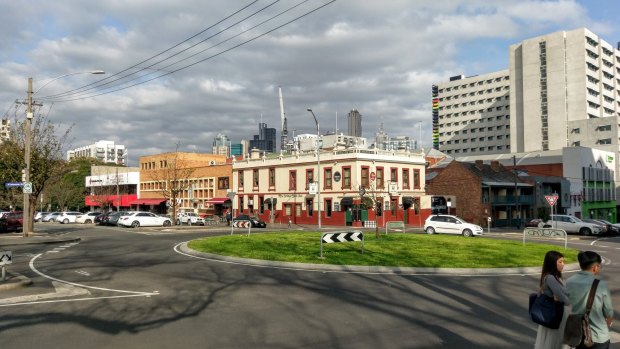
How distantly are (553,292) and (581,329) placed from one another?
1.49ft

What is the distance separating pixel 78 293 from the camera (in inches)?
482

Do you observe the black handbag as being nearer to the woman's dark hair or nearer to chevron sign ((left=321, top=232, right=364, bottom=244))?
the woman's dark hair

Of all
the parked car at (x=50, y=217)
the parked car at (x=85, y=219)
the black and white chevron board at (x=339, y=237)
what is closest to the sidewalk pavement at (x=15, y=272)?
the black and white chevron board at (x=339, y=237)

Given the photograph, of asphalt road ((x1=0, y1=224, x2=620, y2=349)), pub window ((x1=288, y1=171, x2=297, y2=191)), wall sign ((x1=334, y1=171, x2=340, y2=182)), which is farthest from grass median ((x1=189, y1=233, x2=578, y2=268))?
pub window ((x1=288, y1=171, x2=297, y2=191))

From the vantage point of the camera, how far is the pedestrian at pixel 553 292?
219 inches

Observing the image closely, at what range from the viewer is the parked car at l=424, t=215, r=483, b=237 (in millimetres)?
36750

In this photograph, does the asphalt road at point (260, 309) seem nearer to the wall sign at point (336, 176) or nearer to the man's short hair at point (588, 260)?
the man's short hair at point (588, 260)

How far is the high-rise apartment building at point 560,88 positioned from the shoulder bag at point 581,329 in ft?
349

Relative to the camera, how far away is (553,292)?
5.59m

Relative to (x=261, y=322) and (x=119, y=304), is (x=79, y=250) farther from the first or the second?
(x=261, y=322)

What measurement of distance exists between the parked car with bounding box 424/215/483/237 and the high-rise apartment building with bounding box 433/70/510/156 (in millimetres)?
102032

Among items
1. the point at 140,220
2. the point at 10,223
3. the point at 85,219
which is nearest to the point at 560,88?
the point at 140,220

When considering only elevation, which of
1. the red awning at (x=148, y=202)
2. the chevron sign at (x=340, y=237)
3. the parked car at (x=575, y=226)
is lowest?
the parked car at (x=575, y=226)

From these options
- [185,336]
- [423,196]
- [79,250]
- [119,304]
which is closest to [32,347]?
[185,336]
